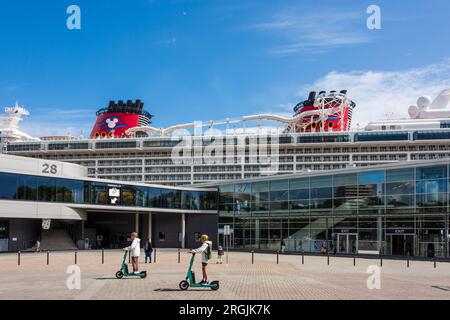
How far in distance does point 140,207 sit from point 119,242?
9626 mm

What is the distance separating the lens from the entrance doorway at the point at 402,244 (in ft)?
140

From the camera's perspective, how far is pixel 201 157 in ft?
339

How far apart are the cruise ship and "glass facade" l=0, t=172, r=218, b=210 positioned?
39202 mm

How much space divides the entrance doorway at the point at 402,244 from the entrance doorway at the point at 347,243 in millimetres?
3245

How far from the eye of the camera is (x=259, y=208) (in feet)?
182

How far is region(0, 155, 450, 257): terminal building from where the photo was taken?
42469 millimetres

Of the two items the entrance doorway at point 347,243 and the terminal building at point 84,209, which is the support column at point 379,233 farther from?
the terminal building at point 84,209

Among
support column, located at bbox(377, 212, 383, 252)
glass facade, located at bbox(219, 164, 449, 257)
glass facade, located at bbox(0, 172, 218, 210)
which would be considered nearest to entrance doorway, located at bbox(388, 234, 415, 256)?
glass facade, located at bbox(219, 164, 449, 257)

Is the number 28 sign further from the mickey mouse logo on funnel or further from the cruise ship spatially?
the cruise ship

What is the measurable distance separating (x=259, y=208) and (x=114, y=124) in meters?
67.7

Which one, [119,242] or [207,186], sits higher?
[207,186]

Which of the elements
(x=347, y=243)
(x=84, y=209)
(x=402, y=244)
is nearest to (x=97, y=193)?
(x=84, y=209)

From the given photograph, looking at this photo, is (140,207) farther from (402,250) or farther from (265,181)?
(402,250)
